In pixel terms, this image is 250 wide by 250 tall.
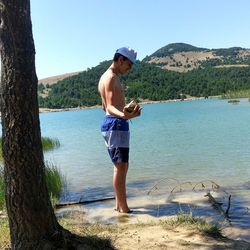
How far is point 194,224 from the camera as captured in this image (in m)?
5.03

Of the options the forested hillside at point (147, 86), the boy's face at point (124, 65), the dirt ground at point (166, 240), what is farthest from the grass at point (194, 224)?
the forested hillside at point (147, 86)

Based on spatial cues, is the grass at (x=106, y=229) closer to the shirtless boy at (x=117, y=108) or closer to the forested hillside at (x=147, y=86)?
the shirtless boy at (x=117, y=108)

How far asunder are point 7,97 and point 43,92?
500ft

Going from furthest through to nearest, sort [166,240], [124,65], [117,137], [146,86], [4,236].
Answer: [146,86]
[124,65]
[117,137]
[4,236]
[166,240]

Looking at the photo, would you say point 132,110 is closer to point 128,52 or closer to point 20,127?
point 128,52

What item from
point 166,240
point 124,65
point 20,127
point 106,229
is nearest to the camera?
point 20,127

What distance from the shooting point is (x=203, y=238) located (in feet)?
14.7

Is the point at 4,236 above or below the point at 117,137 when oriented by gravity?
below

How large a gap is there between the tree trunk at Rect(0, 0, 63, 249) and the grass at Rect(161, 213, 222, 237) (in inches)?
67.3

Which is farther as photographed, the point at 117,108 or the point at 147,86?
the point at 147,86

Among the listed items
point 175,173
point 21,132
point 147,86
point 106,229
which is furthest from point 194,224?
point 147,86

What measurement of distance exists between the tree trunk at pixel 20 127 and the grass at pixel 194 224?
1.71 m

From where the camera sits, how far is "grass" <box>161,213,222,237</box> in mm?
4723

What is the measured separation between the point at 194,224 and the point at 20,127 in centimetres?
234
